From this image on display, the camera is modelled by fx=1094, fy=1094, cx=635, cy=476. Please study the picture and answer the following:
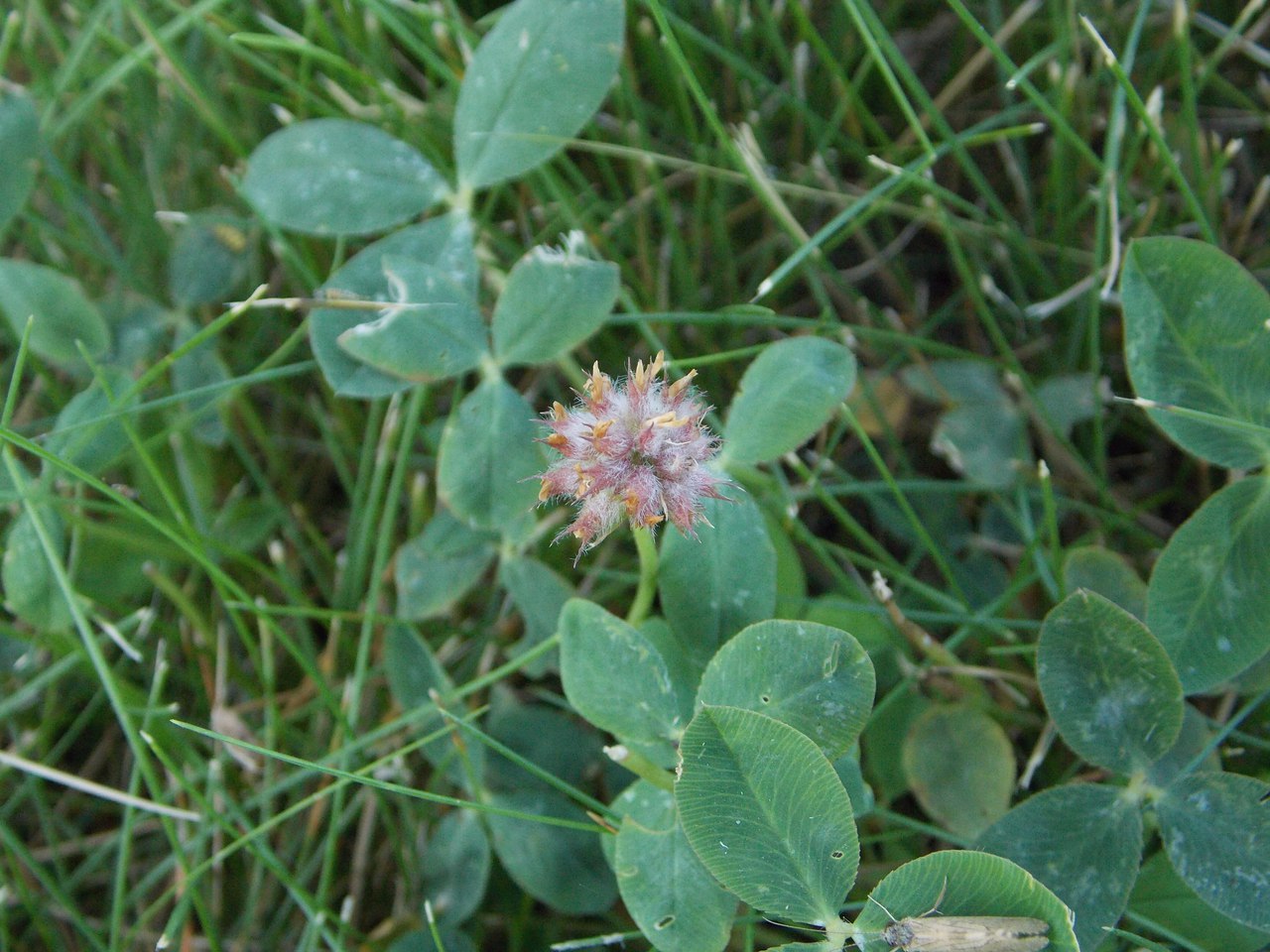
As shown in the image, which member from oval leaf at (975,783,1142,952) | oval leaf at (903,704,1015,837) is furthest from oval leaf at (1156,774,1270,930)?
oval leaf at (903,704,1015,837)

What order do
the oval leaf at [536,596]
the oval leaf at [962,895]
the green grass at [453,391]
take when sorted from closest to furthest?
the oval leaf at [962,895] < the oval leaf at [536,596] < the green grass at [453,391]

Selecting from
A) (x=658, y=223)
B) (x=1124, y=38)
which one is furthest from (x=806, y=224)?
(x=1124, y=38)

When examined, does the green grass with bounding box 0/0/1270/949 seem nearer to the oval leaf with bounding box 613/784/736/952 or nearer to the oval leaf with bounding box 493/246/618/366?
the oval leaf with bounding box 493/246/618/366

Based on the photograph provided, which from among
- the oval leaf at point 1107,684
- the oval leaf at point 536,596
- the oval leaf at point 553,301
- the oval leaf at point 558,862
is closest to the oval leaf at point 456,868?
the oval leaf at point 558,862

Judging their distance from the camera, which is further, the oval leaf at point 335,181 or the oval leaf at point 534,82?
the oval leaf at point 335,181

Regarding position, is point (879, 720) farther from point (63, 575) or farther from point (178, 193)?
point (178, 193)

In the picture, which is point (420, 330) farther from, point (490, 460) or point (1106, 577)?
point (1106, 577)

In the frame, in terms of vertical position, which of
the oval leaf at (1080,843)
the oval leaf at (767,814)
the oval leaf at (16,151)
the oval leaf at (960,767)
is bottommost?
the oval leaf at (960,767)

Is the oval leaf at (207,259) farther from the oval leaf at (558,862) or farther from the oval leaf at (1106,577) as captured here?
the oval leaf at (1106,577)
